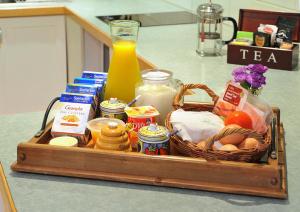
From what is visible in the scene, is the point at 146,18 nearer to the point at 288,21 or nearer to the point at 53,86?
the point at 53,86

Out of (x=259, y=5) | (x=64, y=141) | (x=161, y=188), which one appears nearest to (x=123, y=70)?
(x=64, y=141)

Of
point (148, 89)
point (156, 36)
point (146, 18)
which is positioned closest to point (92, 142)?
point (148, 89)

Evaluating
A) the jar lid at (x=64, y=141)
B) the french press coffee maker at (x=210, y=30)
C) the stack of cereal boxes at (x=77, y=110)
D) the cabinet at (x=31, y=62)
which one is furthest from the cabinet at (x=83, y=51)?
the jar lid at (x=64, y=141)

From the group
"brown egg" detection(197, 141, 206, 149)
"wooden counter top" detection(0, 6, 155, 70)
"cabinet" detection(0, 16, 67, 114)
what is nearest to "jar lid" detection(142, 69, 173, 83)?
"brown egg" detection(197, 141, 206, 149)

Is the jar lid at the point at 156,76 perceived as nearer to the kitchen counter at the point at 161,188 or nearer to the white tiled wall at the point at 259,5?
the kitchen counter at the point at 161,188

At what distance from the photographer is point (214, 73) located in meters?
1.95

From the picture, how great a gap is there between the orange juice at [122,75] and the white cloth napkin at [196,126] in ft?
0.80

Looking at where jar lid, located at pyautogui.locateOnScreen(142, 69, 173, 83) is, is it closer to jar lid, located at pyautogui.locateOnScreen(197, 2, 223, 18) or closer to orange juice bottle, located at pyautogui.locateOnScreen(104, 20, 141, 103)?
orange juice bottle, located at pyautogui.locateOnScreen(104, 20, 141, 103)

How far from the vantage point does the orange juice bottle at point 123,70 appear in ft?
4.61

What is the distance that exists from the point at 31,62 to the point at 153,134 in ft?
7.29

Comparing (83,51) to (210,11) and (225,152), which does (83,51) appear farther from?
(225,152)

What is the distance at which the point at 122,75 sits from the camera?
Result: 1407 mm

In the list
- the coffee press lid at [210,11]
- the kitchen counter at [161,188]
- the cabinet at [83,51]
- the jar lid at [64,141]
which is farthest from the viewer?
the cabinet at [83,51]

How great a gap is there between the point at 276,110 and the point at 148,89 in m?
0.33
